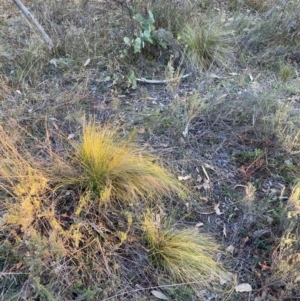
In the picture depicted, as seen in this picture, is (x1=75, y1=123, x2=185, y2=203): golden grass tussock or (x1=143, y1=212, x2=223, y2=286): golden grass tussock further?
(x1=75, y1=123, x2=185, y2=203): golden grass tussock

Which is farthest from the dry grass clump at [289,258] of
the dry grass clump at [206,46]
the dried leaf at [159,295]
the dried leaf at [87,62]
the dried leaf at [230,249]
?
the dried leaf at [87,62]

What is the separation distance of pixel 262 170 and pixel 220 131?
0.47 metres

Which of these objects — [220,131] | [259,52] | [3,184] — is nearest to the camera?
[3,184]

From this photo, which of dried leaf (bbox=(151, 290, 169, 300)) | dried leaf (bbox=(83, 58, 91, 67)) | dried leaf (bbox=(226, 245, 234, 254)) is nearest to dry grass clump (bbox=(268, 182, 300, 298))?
dried leaf (bbox=(226, 245, 234, 254))

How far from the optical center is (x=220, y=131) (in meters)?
2.96

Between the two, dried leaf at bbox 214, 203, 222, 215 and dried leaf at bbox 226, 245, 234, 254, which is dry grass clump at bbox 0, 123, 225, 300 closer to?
dried leaf at bbox 226, 245, 234, 254

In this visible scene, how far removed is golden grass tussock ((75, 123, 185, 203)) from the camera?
2.30 meters

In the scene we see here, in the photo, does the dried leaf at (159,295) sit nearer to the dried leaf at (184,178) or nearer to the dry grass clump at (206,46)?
the dried leaf at (184,178)

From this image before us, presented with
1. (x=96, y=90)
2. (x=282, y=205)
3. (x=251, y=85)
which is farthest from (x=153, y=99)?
(x=282, y=205)

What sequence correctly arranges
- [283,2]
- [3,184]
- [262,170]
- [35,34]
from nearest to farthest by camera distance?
[3,184] → [262,170] → [35,34] → [283,2]

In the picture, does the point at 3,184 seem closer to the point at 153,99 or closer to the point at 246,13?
the point at 153,99

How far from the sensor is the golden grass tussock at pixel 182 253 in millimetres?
2076

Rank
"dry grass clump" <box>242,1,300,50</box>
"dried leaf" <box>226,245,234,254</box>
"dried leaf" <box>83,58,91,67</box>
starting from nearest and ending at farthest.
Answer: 1. "dried leaf" <box>226,245,234,254</box>
2. "dried leaf" <box>83,58,91,67</box>
3. "dry grass clump" <box>242,1,300,50</box>

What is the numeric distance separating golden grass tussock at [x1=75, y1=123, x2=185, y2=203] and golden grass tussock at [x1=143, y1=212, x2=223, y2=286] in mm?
189
